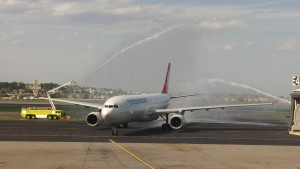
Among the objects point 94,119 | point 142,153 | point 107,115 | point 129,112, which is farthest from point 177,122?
point 142,153

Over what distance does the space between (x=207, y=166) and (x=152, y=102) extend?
30510mm

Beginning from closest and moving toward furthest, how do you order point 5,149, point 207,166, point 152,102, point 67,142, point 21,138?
point 207,166 < point 5,149 < point 67,142 < point 21,138 < point 152,102

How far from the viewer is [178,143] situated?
119ft

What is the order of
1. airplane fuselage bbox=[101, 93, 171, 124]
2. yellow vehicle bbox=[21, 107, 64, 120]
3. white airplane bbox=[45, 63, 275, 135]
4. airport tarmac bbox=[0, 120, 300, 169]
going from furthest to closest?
yellow vehicle bbox=[21, 107, 64, 120], white airplane bbox=[45, 63, 275, 135], airplane fuselage bbox=[101, 93, 171, 124], airport tarmac bbox=[0, 120, 300, 169]

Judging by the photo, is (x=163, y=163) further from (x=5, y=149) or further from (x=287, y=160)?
(x=5, y=149)

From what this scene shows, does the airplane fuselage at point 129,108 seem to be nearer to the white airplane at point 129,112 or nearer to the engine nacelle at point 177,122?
the white airplane at point 129,112

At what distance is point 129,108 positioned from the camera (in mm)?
46250

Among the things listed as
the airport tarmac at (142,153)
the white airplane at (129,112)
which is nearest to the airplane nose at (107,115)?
the white airplane at (129,112)

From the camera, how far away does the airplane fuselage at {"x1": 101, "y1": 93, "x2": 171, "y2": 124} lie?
4294 centimetres

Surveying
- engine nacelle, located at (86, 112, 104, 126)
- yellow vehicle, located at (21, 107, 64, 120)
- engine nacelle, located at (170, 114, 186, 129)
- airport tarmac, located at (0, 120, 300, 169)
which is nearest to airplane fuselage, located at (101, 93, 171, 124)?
engine nacelle, located at (86, 112, 104, 126)

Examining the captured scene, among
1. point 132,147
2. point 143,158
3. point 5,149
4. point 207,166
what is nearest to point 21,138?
point 5,149

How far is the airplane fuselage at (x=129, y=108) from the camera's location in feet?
141

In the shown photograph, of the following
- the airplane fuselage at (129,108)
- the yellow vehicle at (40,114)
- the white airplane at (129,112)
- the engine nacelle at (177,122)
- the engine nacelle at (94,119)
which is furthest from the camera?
the yellow vehicle at (40,114)

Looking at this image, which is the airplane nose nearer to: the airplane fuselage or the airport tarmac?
the airplane fuselage
